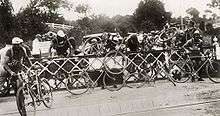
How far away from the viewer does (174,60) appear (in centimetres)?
1311

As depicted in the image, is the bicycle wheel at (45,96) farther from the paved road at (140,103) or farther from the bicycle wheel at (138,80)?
the bicycle wheel at (138,80)

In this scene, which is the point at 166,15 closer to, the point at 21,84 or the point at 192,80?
the point at 192,80

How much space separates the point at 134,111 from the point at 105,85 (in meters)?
3.22

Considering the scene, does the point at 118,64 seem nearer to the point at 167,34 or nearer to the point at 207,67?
the point at 207,67

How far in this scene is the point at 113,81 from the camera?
40.6ft

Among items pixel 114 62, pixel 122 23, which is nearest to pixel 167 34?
pixel 114 62

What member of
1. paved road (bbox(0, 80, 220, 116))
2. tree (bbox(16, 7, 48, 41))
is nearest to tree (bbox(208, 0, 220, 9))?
paved road (bbox(0, 80, 220, 116))

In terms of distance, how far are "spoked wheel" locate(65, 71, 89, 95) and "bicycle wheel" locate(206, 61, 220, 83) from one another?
381 cm

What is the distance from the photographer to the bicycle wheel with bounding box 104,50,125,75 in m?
12.2

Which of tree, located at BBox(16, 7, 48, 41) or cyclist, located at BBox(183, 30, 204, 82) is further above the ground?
tree, located at BBox(16, 7, 48, 41)

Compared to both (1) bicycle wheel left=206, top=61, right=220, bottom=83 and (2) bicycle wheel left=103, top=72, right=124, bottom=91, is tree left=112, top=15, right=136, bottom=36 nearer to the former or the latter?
(2) bicycle wheel left=103, top=72, right=124, bottom=91

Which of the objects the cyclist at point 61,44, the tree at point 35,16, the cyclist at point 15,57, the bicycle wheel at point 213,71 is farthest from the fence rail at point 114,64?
the tree at point 35,16

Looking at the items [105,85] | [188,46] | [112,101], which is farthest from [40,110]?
[188,46]

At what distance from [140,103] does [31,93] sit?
8.52ft
